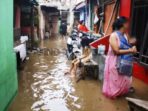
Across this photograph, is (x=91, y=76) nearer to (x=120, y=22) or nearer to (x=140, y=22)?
(x=140, y=22)

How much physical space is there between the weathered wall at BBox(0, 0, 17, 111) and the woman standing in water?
2464 millimetres

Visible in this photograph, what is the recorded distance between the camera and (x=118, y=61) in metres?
7.29

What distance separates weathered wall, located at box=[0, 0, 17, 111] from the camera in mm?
5547

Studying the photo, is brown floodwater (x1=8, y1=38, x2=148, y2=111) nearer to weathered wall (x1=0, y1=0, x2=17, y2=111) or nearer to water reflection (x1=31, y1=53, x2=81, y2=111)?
water reflection (x1=31, y1=53, x2=81, y2=111)

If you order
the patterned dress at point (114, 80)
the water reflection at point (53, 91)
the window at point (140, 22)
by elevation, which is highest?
the window at point (140, 22)

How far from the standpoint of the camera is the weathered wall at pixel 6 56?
555cm

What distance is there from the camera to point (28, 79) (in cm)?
1029

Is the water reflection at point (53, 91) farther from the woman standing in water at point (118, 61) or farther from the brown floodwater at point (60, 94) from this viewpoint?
the woman standing in water at point (118, 61)

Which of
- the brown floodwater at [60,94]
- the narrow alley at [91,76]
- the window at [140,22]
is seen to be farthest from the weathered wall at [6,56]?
the window at [140,22]

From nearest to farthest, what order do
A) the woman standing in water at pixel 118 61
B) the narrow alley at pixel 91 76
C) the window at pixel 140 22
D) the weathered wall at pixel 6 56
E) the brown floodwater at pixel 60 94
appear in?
the weathered wall at pixel 6 56 → the narrow alley at pixel 91 76 → the brown floodwater at pixel 60 94 → the woman standing in water at pixel 118 61 → the window at pixel 140 22

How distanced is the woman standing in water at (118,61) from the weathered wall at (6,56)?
2.46 m

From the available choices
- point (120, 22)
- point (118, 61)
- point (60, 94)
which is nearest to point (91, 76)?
point (60, 94)

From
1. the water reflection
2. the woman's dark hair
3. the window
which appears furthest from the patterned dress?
the window

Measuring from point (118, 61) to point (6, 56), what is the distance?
112 inches
